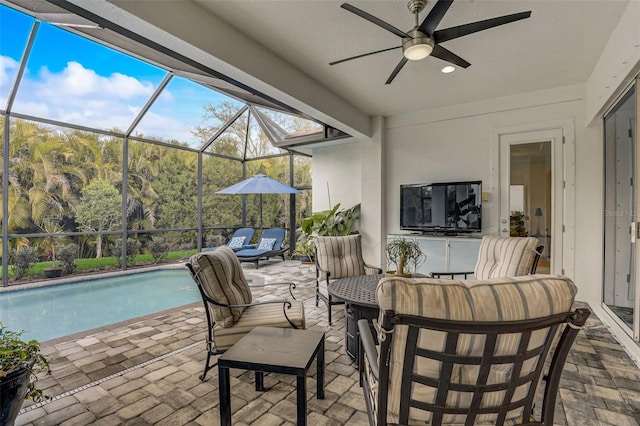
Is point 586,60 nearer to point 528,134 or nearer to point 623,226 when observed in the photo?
point 528,134

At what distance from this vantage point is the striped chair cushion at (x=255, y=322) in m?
2.34

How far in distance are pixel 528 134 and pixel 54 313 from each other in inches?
300

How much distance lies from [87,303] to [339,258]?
4.05 metres

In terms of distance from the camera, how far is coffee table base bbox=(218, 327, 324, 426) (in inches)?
63.4

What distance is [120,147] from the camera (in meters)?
6.81

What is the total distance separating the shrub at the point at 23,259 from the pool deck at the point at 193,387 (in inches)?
152

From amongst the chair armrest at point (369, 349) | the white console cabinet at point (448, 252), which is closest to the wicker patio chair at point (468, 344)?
the chair armrest at point (369, 349)

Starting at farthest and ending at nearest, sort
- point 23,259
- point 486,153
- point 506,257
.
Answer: point 23,259, point 486,153, point 506,257

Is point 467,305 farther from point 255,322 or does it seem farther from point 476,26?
point 476,26

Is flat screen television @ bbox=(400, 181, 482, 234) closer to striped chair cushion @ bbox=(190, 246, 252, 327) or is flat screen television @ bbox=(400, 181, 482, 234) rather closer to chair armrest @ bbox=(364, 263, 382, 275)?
chair armrest @ bbox=(364, 263, 382, 275)

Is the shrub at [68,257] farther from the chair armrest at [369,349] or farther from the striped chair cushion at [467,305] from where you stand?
the striped chair cushion at [467,305]

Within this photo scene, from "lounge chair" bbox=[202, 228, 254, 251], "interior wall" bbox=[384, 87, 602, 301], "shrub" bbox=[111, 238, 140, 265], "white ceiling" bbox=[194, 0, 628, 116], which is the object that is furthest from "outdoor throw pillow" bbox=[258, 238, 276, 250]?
"white ceiling" bbox=[194, 0, 628, 116]

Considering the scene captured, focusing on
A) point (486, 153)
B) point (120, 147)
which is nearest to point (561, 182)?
point (486, 153)

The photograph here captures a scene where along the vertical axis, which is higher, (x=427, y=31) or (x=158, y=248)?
(x=427, y=31)
